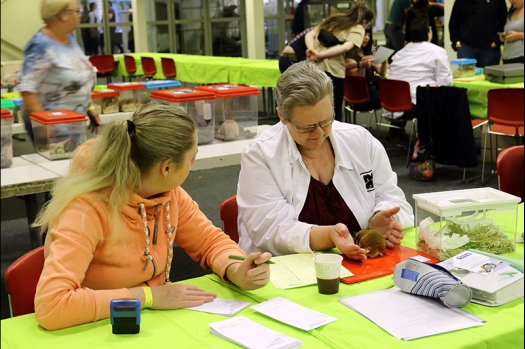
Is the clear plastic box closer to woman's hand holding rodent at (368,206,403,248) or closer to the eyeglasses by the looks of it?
woman's hand holding rodent at (368,206,403,248)

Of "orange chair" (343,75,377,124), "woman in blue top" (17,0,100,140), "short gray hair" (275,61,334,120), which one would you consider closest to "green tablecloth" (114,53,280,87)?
"orange chair" (343,75,377,124)

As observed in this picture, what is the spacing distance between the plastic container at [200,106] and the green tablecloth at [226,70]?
10.1 feet

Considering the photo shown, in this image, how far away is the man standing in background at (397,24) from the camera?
371 inches

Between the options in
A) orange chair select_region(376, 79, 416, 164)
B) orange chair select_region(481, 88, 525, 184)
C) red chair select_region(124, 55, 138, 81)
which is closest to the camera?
orange chair select_region(481, 88, 525, 184)

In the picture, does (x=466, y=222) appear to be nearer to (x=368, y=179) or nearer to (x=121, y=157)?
(x=368, y=179)

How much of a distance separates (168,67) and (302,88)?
25.0 feet

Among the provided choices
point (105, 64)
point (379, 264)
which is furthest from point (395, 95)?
point (105, 64)

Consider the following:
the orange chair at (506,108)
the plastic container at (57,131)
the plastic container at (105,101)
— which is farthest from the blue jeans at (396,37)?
the plastic container at (57,131)

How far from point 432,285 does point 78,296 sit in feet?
2.87

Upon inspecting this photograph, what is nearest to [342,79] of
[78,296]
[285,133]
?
[285,133]

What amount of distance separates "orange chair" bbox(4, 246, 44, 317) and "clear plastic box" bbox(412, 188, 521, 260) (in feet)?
3.79

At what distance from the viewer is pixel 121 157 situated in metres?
1.73

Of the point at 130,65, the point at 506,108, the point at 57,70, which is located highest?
the point at 57,70

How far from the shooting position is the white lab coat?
2.22 meters
